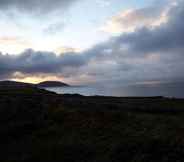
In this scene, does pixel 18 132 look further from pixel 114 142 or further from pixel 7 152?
pixel 114 142

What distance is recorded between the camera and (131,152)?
12.0 meters

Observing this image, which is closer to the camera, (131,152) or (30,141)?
(131,152)

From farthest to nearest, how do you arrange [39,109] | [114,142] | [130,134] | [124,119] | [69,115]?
1. [39,109]
2. [69,115]
3. [124,119]
4. [130,134]
5. [114,142]

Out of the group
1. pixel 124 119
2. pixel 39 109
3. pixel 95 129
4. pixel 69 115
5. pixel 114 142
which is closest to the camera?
pixel 114 142

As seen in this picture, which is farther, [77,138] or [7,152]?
[77,138]

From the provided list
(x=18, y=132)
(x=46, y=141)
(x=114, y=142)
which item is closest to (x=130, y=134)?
(x=114, y=142)

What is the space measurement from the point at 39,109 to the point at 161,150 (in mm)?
16213

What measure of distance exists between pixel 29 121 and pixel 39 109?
4.36 m

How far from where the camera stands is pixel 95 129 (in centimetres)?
1716

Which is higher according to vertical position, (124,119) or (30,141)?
(124,119)

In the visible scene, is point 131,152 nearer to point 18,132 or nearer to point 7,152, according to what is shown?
point 7,152

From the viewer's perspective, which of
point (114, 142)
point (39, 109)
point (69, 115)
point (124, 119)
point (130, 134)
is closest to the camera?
point (114, 142)

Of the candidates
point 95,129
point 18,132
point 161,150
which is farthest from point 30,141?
point 161,150

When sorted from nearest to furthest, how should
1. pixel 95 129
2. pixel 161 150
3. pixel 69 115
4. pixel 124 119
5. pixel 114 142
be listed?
pixel 161 150 → pixel 114 142 → pixel 95 129 → pixel 124 119 → pixel 69 115
